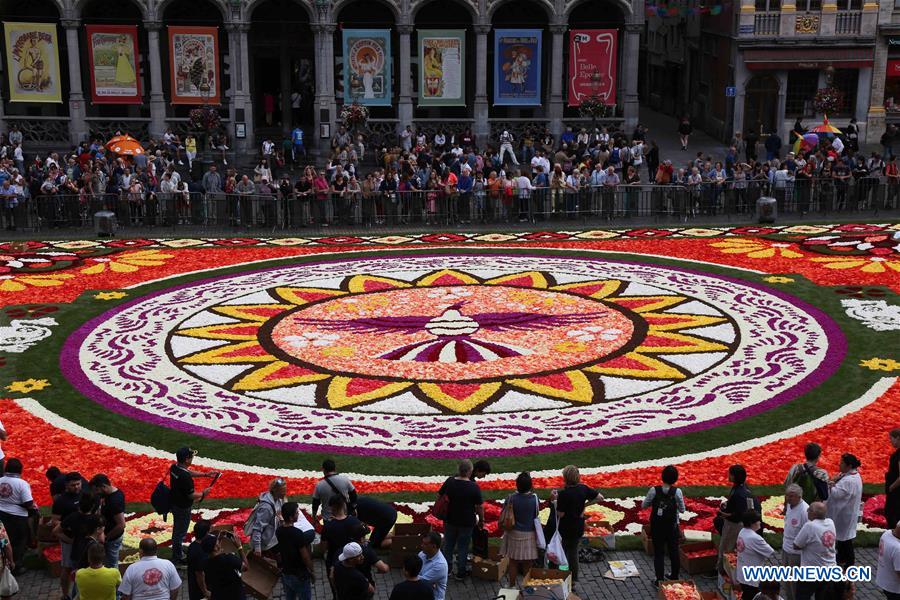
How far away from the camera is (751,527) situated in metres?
11.7

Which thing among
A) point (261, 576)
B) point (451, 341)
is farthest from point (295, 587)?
point (451, 341)

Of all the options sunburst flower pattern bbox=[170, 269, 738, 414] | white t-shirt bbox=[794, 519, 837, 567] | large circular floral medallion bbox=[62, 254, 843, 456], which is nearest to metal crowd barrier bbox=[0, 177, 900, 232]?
large circular floral medallion bbox=[62, 254, 843, 456]

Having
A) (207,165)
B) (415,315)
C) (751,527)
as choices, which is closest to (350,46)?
(207,165)

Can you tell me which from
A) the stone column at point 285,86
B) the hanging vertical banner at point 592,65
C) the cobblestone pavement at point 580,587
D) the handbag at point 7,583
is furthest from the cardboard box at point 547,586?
the stone column at point 285,86

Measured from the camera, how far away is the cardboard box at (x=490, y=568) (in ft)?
42.3

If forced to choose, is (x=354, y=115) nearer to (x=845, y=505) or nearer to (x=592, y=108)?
(x=592, y=108)

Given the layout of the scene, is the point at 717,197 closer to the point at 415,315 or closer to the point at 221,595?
the point at 415,315

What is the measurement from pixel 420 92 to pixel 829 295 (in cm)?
2316

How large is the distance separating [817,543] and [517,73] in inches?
1370

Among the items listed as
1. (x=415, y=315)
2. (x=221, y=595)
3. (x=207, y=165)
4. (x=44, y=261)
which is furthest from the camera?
(x=207, y=165)

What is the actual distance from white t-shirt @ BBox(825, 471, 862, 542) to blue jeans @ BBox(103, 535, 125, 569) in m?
7.52

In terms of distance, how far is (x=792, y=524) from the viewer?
11836 mm

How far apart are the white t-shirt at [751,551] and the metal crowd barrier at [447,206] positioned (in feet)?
69.3

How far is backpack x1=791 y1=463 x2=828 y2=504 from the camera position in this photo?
42.3 ft
